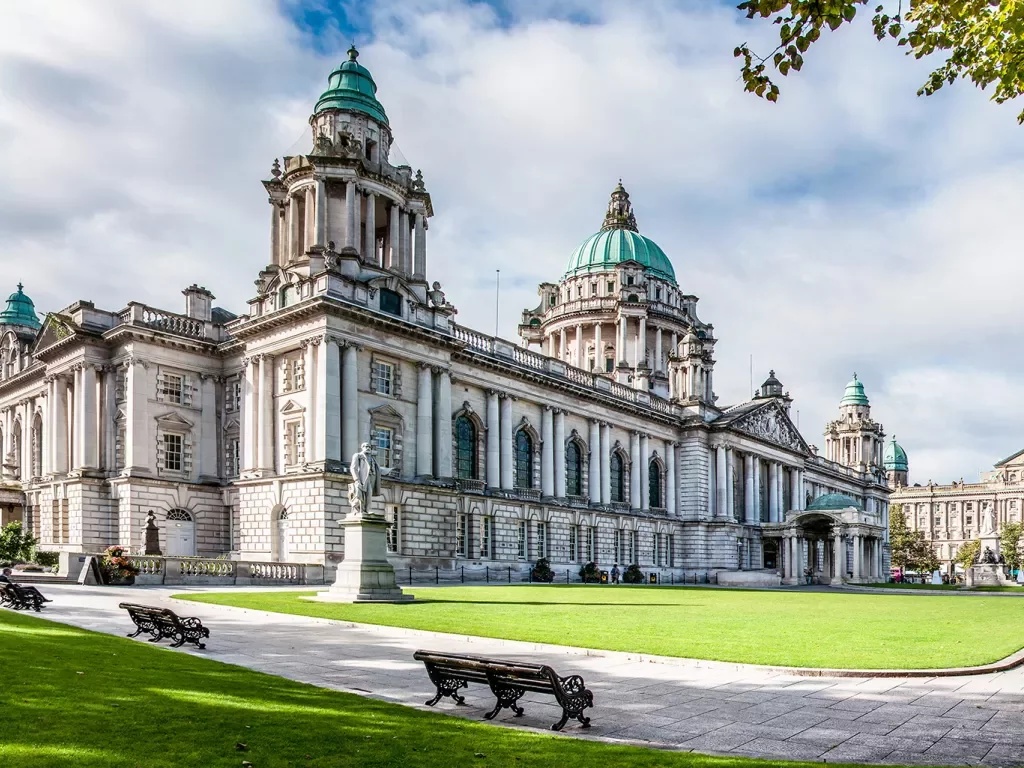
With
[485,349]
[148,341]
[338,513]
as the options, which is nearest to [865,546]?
[485,349]

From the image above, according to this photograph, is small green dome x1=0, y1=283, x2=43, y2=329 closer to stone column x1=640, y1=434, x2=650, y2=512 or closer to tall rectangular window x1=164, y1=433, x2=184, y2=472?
tall rectangular window x1=164, y1=433, x2=184, y2=472

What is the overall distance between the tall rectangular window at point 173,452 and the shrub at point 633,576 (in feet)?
98.8

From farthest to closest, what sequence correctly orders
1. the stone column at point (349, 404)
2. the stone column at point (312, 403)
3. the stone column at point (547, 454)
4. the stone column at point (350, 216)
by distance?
the stone column at point (547, 454), the stone column at point (350, 216), the stone column at point (349, 404), the stone column at point (312, 403)

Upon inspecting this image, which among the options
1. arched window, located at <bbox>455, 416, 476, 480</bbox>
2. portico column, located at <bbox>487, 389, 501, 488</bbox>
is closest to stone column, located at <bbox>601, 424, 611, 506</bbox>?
portico column, located at <bbox>487, 389, 501, 488</bbox>

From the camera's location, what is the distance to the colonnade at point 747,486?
247ft

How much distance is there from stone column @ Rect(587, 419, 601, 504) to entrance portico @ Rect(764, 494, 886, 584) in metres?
19.7

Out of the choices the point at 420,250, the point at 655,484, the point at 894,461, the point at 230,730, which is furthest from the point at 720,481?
the point at 894,461

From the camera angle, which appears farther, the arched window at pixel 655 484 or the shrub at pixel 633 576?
the arched window at pixel 655 484

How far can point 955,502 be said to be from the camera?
15900 centimetres

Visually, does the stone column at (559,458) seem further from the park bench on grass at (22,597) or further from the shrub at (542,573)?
the park bench on grass at (22,597)

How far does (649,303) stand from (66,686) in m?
82.2

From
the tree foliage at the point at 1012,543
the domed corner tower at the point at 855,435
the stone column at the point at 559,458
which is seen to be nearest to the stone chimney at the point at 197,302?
the stone column at the point at 559,458

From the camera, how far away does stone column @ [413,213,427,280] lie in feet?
179

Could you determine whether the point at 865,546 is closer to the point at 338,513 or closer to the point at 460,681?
the point at 338,513
